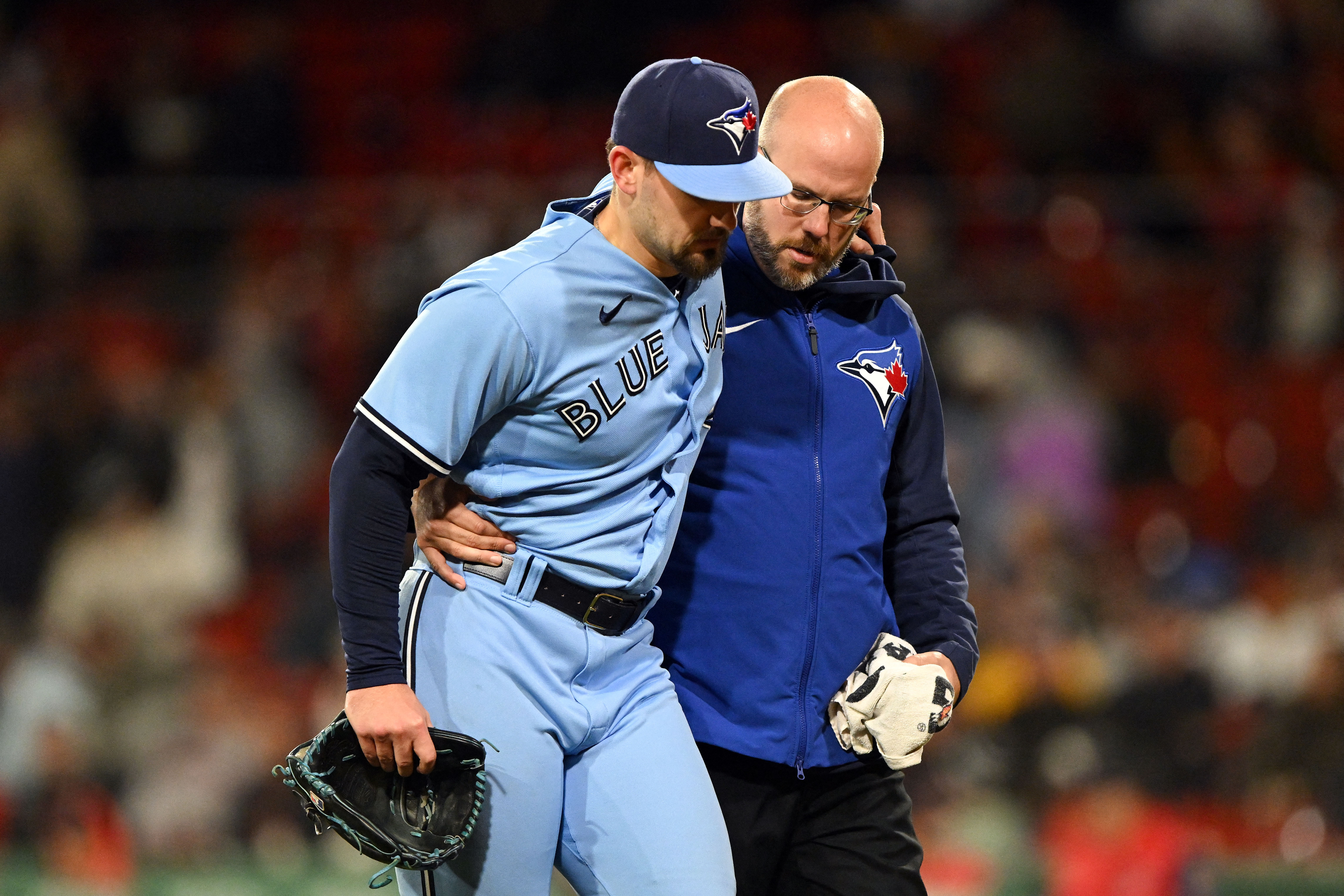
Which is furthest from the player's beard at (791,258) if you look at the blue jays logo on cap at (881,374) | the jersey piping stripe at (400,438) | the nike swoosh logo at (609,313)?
the jersey piping stripe at (400,438)

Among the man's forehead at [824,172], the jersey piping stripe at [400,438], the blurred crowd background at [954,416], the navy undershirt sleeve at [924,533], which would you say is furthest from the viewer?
the blurred crowd background at [954,416]

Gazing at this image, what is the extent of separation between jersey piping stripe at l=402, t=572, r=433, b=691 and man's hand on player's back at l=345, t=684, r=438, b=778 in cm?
13

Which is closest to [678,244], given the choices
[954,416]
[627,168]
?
[627,168]

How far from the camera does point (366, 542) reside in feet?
8.15

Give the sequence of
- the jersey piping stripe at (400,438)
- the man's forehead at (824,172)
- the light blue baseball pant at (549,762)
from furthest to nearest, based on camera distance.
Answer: the man's forehead at (824,172) < the light blue baseball pant at (549,762) < the jersey piping stripe at (400,438)

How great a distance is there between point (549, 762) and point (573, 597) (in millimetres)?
275

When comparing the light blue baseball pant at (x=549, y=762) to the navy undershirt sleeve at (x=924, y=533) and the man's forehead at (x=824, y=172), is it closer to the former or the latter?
the navy undershirt sleeve at (x=924, y=533)

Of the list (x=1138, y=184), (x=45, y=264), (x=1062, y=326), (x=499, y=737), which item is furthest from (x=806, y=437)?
(x=45, y=264)

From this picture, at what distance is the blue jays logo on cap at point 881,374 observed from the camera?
9.98ft

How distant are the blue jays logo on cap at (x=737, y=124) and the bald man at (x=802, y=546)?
0.80 feet

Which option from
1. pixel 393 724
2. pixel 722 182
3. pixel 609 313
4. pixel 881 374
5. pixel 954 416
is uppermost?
pixel 722 182

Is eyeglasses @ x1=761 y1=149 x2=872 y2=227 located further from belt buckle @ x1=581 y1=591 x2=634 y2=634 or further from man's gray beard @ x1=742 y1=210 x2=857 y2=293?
belt buckle @ x1=581 y1=591 x2=634 y2=634

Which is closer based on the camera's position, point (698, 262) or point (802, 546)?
point (698, 262)

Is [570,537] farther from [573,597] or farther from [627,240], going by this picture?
[627,240]
